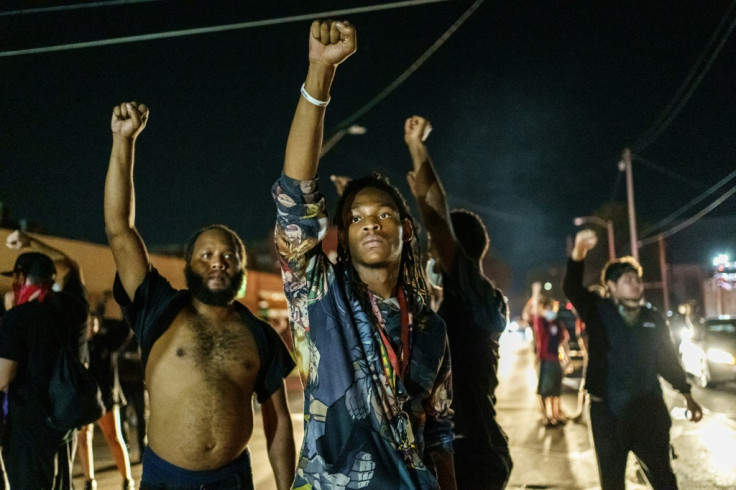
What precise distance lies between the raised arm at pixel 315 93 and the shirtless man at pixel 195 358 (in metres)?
1.39

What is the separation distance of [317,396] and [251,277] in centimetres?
2596

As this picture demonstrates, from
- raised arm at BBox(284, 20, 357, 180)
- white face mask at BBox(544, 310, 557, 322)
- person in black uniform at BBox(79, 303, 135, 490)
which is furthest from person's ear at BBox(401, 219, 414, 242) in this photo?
white face mask at BBox(544, 310, 557, 322)

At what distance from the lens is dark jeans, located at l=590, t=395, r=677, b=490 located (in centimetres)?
404

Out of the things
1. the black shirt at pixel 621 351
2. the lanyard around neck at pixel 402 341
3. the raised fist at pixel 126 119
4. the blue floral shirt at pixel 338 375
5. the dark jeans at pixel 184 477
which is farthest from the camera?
the black shirt at pixel 621 351

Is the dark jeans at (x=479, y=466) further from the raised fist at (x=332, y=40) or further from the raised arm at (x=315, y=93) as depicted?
the raised fist at (x=332, y=40)

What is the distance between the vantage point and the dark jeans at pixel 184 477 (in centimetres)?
279

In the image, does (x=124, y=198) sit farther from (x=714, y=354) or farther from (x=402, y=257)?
(x=714, y=354)

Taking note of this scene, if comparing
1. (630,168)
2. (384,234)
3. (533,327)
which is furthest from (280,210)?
(630,168)

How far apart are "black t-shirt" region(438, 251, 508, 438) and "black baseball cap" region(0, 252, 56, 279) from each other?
294cm

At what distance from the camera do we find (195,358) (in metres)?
3.01

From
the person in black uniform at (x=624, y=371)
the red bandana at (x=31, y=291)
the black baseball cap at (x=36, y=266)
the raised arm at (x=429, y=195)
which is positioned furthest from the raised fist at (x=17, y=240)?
the person in black uniform at (x=624, y=371)

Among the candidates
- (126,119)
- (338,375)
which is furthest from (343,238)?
(126,119)

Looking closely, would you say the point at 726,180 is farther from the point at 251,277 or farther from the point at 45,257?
the point at 45,257

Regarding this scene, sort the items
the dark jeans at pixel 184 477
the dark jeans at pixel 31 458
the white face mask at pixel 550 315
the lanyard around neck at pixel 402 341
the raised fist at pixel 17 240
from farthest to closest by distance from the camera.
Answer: the white face mask at pixel 550 315 < the raised fist at pixel 17 240 < the dark jeans at pixel 31 458 < the dark jeans at pixel 184 477 < the lanyard around neck at pixel 402 341
